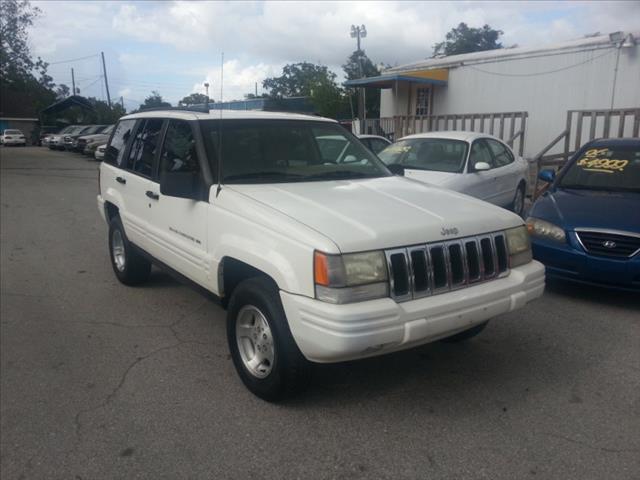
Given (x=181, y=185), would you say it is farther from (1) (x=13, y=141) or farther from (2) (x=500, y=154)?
(1) (x=13, y=141)

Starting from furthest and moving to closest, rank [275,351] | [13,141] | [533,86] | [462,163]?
[13,141], [533,86], [462,163], [275,351]

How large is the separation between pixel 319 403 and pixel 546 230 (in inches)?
128

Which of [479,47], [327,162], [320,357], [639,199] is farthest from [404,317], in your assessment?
[479,47]

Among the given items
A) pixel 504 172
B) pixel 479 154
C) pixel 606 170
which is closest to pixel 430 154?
pixel 479 154

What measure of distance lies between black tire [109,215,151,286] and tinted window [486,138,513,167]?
5.95m

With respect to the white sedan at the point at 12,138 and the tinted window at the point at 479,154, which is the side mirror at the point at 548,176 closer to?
the tinted window at the point at 479,154

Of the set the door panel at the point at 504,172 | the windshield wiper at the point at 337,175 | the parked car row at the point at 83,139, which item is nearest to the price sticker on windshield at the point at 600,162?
the door panel at the point at 504,172

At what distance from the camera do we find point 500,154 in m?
9.51

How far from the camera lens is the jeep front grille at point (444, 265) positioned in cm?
315

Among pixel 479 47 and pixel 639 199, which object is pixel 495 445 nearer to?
pixel 639 199

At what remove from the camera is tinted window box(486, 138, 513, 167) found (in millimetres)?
9198

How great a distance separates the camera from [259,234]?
342 cm

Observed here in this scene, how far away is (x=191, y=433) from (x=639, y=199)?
5009mm

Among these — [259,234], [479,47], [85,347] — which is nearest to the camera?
[259,234]
